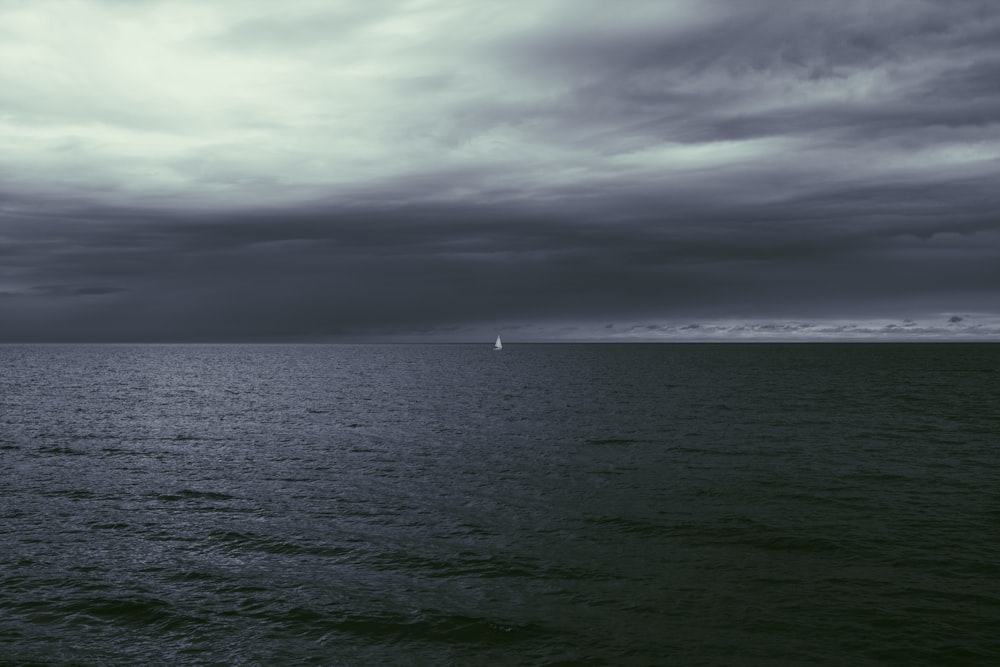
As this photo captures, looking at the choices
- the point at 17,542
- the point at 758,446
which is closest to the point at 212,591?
the point at 17,542

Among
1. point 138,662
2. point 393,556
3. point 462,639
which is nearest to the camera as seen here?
point 138,662

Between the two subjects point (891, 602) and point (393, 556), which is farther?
point (393, 556)

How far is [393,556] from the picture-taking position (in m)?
24.3

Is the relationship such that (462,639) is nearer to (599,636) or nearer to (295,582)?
(599,636)

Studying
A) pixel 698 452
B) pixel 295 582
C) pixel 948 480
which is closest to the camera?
pixel 295 582

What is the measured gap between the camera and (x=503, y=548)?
25.2 m

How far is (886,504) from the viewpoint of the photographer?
3138cm

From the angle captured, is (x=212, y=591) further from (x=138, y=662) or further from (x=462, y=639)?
(x=462, y=639)

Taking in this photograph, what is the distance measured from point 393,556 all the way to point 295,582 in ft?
12.0

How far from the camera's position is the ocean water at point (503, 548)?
17.6 metres

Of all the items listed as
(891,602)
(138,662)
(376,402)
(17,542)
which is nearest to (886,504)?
(891,602)

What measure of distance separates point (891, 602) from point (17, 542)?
29.0 meters

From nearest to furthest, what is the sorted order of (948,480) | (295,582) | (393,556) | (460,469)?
(295,582)
(393,556)
(948,480)
(460,469)

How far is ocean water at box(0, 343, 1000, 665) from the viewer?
57.6 feet
